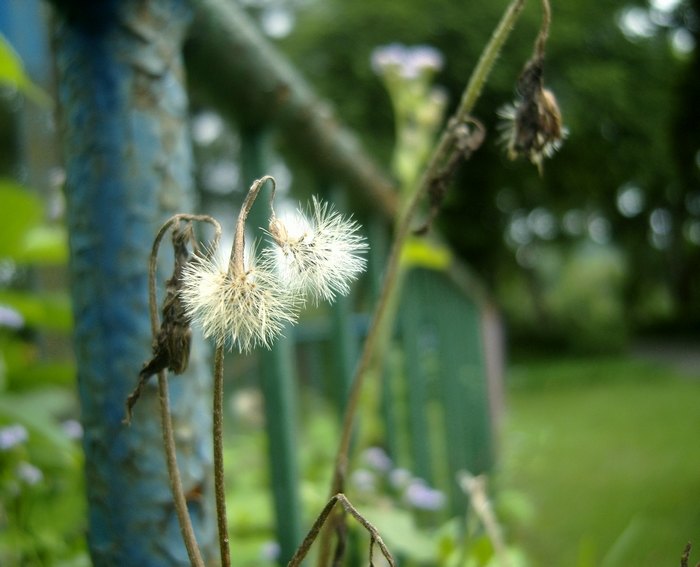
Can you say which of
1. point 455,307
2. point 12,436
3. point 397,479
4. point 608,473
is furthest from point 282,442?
point 608,473

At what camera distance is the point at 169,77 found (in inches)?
27.0

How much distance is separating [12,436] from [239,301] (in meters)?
0.92

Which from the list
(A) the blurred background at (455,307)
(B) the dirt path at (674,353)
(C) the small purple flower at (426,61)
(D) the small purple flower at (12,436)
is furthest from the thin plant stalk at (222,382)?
(B) the dirt path at (674,353)

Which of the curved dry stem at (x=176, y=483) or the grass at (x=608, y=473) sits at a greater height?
the curved dry stem at (x=176, y=483)

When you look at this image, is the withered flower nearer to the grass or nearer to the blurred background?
the blurred background

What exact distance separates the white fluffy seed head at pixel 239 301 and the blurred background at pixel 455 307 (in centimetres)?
20

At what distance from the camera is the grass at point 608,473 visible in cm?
299

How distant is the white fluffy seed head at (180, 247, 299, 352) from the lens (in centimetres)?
36

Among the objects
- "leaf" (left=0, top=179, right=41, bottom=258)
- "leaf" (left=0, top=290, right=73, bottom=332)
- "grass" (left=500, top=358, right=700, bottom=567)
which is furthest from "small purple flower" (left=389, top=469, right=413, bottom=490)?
"leaf" (left=0, top=179, right=41, bottom=258)

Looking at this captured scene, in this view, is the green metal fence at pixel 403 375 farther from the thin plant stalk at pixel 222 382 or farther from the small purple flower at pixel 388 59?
the thin plant stalk at pixel 222 382

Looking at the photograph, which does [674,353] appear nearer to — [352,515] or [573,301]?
[573,301]

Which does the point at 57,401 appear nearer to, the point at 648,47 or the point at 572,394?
the point at 572,394

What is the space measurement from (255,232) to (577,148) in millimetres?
19285

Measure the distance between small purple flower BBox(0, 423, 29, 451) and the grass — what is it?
0.79 metres
